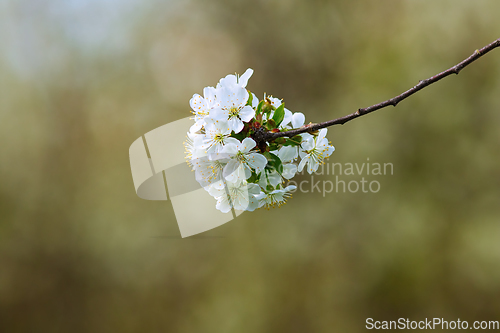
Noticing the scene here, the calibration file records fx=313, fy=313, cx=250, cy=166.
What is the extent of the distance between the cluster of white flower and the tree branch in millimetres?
60

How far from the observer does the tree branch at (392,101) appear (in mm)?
612

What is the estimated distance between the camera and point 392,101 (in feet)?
2.03

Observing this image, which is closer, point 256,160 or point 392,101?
point 392,101

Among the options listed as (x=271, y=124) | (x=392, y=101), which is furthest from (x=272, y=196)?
(x=392, y=101)

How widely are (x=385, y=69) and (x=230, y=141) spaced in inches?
82.8

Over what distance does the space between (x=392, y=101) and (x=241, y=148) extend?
0.34 meters

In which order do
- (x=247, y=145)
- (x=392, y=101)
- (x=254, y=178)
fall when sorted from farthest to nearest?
(x=254, y=178), (x=247, y=145), (x=392, y=101)

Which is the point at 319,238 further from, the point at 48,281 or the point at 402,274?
the point at 48,281

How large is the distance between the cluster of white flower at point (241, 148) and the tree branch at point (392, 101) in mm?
60

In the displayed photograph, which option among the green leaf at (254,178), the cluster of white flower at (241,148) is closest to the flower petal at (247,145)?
the cluster of white flower at (241,148)

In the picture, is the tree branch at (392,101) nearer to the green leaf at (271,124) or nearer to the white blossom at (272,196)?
the green leaf at (271,124)

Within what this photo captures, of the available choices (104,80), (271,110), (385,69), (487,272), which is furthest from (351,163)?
(104,80)

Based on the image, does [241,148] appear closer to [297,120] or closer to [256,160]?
[256,160]

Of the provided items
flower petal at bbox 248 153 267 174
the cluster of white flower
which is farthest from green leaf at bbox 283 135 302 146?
flower petal at bbox 248 153 267 174
